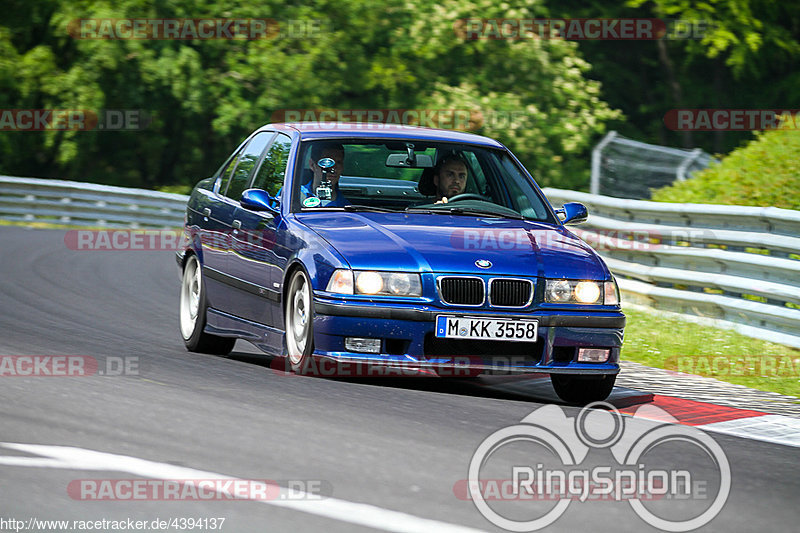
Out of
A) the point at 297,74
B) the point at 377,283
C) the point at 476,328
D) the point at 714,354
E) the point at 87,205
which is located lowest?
the point at 87,205

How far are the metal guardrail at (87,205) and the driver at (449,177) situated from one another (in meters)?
17.6

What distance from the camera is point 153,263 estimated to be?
18.7 metres

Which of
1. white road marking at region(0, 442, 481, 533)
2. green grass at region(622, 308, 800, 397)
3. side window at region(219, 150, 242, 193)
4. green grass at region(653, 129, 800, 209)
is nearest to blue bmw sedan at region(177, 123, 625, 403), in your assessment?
side window at region(219, 150, 242, 193)

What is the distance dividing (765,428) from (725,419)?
30 cm

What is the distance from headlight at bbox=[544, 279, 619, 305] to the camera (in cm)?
796

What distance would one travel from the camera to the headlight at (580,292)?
7.96 m

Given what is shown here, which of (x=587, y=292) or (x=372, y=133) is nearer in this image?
(x=587, y=292)

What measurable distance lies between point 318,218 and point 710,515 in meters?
3.88

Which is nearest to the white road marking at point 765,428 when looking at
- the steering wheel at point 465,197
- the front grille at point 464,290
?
the front grille at point 464,290

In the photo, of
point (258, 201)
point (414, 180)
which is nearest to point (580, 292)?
point (414, 180)

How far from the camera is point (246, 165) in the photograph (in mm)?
10023

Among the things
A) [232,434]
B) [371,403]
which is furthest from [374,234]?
[232,434]

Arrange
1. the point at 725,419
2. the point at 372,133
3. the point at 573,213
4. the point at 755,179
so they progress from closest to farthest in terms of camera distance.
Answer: the point at 725,419 → the point at 573,213 → the point at 372,133 → the point at 755,179

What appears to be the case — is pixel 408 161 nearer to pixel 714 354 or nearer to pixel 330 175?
pixel 330 175
